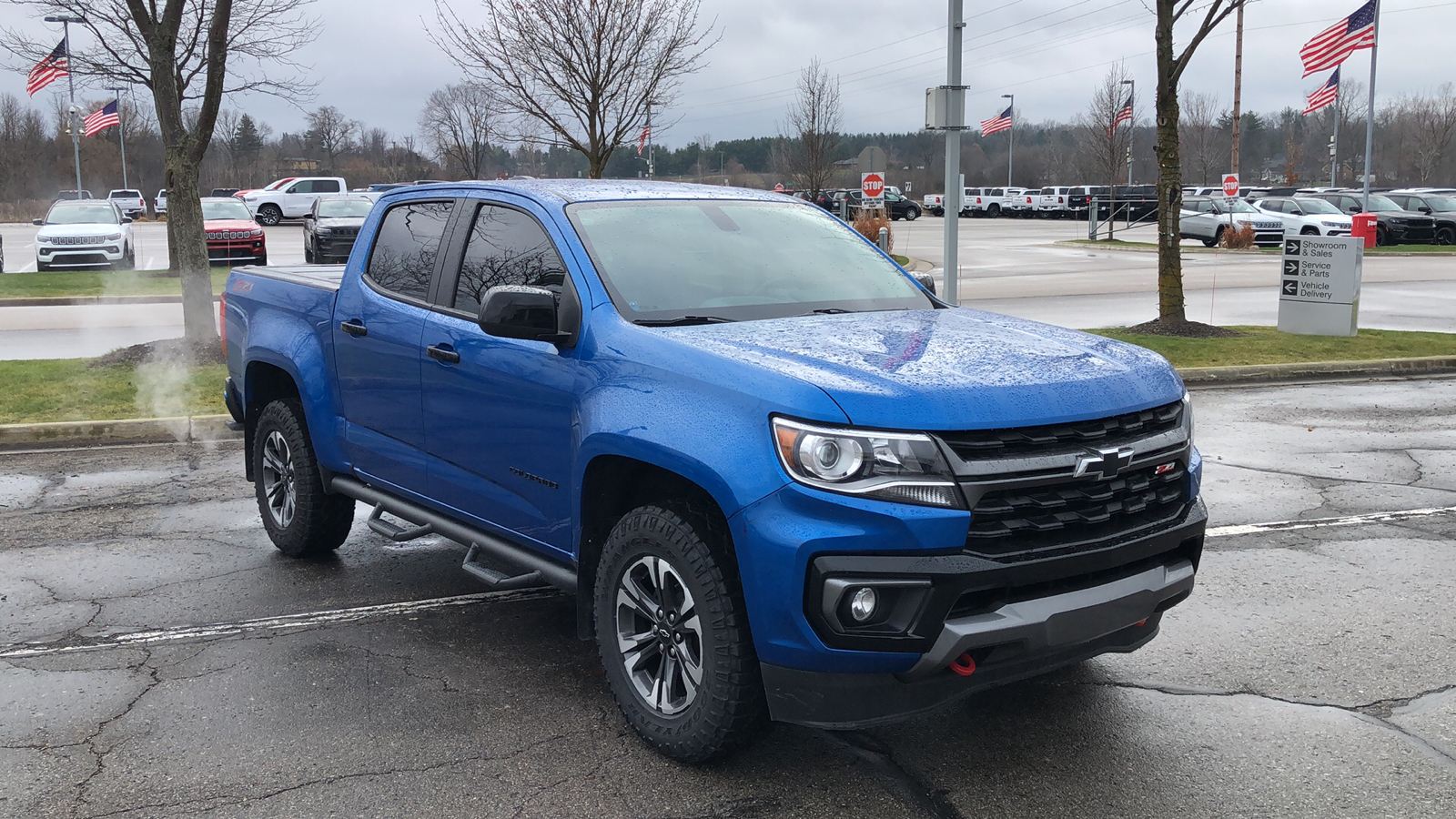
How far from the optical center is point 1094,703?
14.2ft

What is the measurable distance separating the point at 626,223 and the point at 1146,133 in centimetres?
9518

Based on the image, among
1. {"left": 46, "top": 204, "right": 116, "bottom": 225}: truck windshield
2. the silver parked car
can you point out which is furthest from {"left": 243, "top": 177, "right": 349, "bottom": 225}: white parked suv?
the silver parked car

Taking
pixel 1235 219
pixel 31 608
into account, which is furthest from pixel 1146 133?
pixel 31 608

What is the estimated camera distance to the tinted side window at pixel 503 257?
4598mm

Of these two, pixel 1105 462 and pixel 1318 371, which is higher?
pixel 1105 462

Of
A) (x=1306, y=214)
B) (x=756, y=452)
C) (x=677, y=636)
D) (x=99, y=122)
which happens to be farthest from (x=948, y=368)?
(x=99, y=122)

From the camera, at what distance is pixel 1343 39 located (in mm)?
29125

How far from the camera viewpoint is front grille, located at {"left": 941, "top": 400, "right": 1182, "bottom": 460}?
335cm

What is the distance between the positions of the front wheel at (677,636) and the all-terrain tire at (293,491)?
2546mm

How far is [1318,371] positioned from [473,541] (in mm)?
10889

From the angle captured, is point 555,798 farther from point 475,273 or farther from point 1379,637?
point 1379,637

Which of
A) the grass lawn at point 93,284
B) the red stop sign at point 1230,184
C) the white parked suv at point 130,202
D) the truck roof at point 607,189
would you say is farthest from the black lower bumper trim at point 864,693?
the white parked suv at point 130,202

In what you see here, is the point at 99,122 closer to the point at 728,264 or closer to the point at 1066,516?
the point at 728,264

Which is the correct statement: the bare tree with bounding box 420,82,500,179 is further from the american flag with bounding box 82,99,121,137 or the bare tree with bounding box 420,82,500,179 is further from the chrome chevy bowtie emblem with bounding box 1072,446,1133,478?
the chrome chevy bowtie emblem with bounding box 1072,446,1133,478
